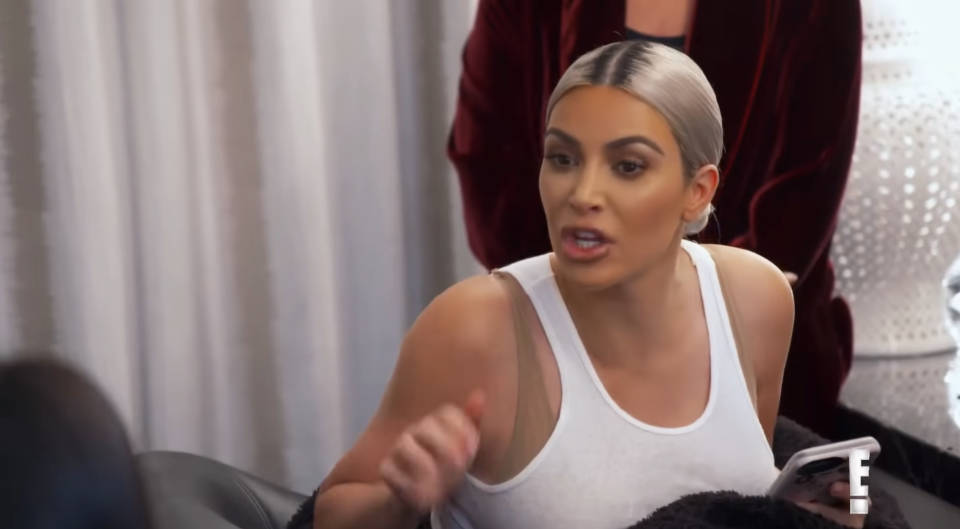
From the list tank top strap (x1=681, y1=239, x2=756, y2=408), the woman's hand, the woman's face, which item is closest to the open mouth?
the woman's face

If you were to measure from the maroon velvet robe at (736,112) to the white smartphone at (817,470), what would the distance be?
469 mm

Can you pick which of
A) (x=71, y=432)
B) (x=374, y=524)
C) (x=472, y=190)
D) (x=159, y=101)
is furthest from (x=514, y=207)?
(x=71, y=432)

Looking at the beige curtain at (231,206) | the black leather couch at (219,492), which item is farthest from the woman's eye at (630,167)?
the beige curtain at (231,206)

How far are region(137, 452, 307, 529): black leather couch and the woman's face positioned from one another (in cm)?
54

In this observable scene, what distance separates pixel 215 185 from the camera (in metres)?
1.34

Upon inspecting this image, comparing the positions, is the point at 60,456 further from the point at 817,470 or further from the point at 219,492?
the point at 219,492

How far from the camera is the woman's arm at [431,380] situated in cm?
88

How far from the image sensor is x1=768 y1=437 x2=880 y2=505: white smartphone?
834mm

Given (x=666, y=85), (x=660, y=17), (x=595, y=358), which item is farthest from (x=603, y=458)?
(x=660, y=17)

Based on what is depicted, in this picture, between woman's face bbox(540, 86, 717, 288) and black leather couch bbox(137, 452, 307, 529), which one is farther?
black leather couch bbox(137, 452, 307, 529)

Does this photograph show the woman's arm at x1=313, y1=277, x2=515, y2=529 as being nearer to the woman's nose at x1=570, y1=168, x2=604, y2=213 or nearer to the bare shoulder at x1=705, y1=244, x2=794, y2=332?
the woman's nose at x1=570, y1=168, x2=604, y2=213

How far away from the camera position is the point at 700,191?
0.90 m

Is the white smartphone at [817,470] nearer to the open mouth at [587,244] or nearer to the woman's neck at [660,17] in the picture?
the open mouth at [587,244]

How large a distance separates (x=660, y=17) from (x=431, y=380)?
64cm
